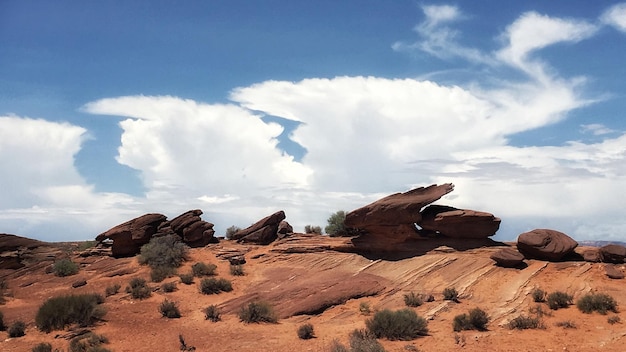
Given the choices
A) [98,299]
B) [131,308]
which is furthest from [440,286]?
[98,299]

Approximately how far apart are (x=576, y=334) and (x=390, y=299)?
861 centimetres

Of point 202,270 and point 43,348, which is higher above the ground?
point 202,270

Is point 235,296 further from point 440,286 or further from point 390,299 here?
point 440,286

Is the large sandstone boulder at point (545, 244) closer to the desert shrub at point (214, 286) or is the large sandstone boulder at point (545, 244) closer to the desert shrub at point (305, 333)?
the desert shrub at point (305, 333)

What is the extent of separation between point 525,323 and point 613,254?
1020 centimetres

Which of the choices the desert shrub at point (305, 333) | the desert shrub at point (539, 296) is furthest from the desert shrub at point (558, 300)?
the desert shrub at point (305, 333)

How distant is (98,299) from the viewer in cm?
2369

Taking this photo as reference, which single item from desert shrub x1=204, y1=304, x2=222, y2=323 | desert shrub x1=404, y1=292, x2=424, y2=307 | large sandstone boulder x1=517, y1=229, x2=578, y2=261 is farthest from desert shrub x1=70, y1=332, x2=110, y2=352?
large sandstone boulder x1=517, y1=229, x2=578, y2=261

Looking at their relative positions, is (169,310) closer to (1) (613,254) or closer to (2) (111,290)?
(2) (111,290)

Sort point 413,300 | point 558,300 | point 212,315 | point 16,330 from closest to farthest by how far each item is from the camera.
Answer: point 16,330
point 558,300
point 212,315
point 413,300

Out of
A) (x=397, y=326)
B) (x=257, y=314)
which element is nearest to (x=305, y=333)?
(x=397, y=326)

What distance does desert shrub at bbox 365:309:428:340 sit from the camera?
1759 cm

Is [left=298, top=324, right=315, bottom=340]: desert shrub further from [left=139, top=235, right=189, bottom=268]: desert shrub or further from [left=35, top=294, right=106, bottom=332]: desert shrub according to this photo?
[left=139, top=235, right=189, bottom=268]: desert shrub

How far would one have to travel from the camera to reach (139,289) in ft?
84.4
